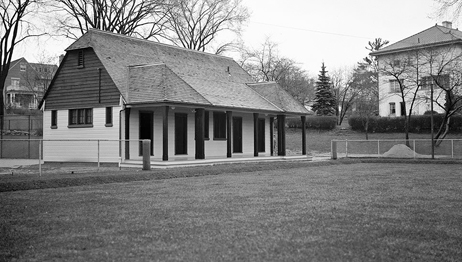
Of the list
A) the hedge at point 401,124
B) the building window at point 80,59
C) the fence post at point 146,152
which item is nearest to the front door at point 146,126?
the building window at point 80,59

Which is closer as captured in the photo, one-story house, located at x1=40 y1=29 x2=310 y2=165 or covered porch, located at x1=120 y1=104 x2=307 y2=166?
one-story house, located at x1=40 y1=29 x2=310 y2=165

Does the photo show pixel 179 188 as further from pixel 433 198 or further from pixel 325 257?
pixel 325 257

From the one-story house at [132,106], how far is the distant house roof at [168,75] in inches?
2.5

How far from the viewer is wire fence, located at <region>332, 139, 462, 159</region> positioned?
31781 millimetres

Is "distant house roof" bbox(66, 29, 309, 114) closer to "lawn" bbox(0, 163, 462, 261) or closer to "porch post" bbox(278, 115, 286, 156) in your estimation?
"porch post" bbox(278, 115, 286, 156)

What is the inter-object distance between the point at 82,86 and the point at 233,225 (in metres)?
19.3

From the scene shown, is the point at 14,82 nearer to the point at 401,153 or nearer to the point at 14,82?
Result: the point at 14,82

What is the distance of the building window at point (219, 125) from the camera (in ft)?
91.5

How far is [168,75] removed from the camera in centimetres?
2402

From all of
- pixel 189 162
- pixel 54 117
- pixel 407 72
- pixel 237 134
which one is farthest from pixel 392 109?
pixel 54 117

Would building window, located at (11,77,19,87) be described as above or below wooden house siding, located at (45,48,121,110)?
above

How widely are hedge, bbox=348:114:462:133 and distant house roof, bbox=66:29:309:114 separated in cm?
1723

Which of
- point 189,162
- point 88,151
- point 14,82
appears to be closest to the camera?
point 189,162

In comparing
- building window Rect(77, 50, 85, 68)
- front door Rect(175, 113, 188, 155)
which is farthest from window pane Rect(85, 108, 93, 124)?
front door Rect(175, 113, 188, 155)
